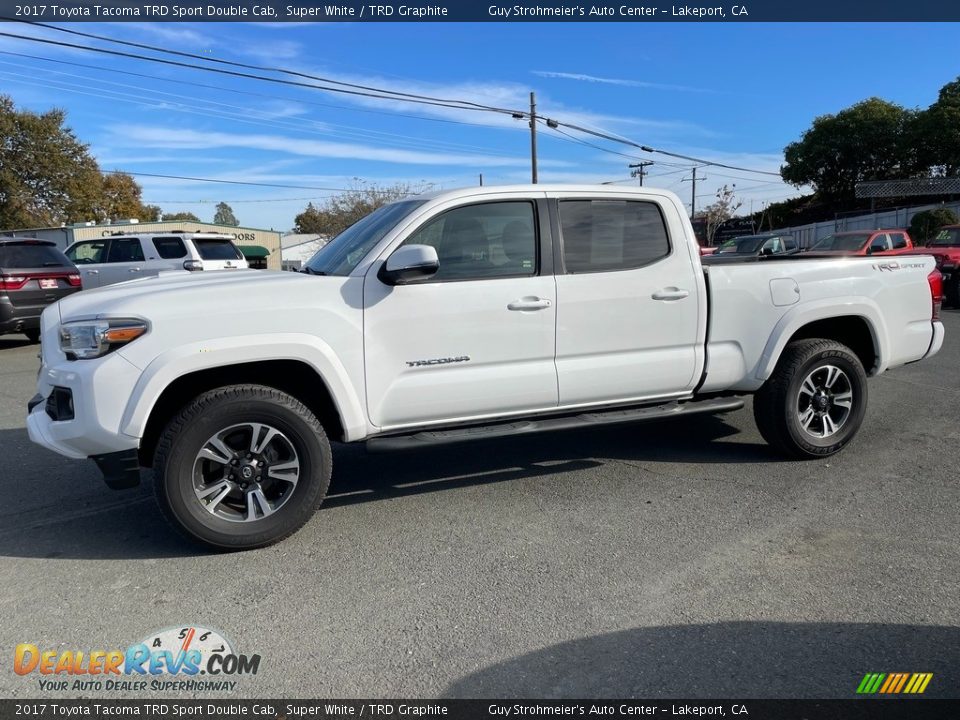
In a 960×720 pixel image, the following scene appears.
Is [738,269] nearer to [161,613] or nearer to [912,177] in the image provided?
[161,613]

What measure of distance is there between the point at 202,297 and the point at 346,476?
6.06 feet

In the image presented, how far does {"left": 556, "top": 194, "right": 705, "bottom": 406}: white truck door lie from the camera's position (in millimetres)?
4512

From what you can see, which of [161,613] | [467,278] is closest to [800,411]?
[467,278]

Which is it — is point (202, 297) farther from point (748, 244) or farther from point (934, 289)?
point (748, 244)

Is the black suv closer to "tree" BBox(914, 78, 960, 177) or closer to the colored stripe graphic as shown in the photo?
the colored stripe graphic

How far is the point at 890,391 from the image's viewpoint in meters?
7.53

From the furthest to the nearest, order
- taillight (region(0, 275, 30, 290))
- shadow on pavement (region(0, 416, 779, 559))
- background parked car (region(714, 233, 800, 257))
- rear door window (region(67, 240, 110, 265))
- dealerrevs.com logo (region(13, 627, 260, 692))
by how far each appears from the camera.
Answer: background parked car (region(714, 233, 800, 257))
rear door window (region(67, 240, 110, 265))
taillight (region(0, 275, 30, 290))
shadow on pavement (region(0, 416, 779, 559))
dealerrevs.com logo (region(13, 627, 260, 692))

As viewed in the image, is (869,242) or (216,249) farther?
(869,242)

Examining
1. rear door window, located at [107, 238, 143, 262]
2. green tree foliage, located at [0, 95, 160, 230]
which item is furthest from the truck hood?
green tree foliage, located at [0, 95, 160, 230]

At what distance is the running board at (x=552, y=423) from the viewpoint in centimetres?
415

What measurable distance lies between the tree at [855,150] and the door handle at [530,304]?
179 ft

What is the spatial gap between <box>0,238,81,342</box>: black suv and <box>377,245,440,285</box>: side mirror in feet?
29.2

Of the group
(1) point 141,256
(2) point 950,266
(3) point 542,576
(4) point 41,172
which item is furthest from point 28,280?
(4) point 41,172

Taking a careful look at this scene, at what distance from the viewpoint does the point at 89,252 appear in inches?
618
